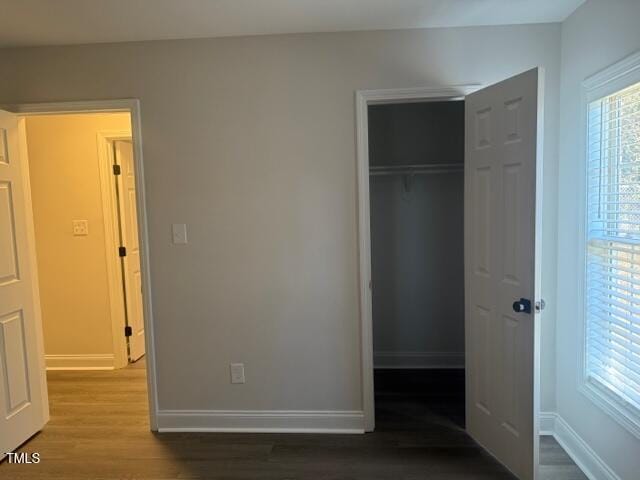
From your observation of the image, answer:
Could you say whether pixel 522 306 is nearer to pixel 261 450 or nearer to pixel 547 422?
pixel 547 422

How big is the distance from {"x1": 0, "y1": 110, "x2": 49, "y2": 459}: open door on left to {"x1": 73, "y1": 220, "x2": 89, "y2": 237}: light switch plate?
41.1 inches

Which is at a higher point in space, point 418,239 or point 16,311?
point 418,239

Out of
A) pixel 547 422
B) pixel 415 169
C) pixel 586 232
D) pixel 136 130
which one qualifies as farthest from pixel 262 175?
pixel 547 422

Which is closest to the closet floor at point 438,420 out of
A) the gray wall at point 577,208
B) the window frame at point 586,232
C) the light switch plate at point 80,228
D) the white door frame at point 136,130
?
the gray wall at point 577,208

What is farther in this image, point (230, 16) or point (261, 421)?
point (261, 421)

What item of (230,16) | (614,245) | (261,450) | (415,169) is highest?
(230,16)

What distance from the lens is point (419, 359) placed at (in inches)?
149

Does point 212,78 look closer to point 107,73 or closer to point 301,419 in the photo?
point 107,73

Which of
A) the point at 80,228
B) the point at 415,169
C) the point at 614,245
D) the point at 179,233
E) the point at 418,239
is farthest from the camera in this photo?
the point at 80,228

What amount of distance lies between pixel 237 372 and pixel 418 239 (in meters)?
1.85

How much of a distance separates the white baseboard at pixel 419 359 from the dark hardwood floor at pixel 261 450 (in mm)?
470

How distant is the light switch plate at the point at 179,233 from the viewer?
8.98 ft

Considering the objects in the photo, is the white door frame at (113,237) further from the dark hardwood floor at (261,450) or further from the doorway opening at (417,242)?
the doorway opening at (417,242)

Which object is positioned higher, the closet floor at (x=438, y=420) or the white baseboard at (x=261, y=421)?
the white baseboard at (x=261, y=421)
